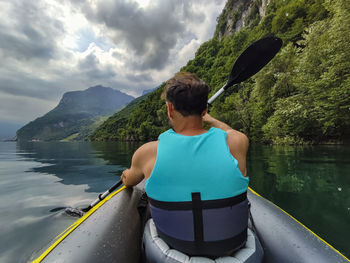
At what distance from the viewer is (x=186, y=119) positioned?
126 cm

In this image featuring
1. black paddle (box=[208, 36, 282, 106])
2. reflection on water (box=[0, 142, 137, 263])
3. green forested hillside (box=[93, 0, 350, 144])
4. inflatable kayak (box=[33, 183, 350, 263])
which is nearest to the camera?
inflatable kayak (box=[33, 183, 350, 263])

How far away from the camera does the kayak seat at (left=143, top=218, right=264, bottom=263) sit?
1.04 meters

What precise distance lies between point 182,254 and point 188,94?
0.96 meters

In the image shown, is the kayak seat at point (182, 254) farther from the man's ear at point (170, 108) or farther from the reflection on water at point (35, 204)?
the reflection on water at point (35, 204)

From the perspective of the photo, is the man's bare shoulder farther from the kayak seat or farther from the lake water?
the lake water

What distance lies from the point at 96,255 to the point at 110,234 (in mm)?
254

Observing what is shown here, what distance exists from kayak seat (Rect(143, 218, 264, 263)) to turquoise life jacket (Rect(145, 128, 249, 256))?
4 cm

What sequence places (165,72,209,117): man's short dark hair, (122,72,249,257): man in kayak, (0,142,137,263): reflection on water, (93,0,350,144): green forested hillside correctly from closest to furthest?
(122,72,249,257): man in kayak → (165,72,209,117): man's short dark hair → (0,142,137,263): reflection on water → (93,0,350,144): green forested hillside

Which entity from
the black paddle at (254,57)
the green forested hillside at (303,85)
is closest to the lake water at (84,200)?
the black paddle at (254,57)

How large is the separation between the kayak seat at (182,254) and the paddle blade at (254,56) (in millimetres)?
2584

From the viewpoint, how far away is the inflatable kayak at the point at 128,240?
4.50ft

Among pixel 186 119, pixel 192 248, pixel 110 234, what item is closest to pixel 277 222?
pixel 192 248

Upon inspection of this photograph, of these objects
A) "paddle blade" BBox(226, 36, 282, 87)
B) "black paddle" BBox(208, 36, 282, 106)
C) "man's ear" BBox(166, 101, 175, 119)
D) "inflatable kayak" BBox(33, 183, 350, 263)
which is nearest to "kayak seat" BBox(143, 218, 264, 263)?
"inflatable kayak" BBox(33, 183, 350, 263)

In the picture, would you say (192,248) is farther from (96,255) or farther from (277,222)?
(277,222)
